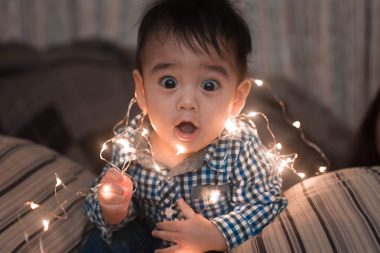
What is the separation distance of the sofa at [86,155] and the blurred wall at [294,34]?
93 millimetres

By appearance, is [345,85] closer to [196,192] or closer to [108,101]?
[108,101]

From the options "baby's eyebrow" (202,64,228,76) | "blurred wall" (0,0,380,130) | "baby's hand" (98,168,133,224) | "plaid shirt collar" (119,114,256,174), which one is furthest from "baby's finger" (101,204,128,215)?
"blurred wall" (0,0,380,130)

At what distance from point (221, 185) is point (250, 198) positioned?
72mm

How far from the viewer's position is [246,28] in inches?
46.3

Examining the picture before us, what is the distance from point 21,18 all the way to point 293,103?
115 centimetres

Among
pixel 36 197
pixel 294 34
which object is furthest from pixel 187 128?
pixel 294 34

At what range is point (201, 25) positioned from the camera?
1112 mm

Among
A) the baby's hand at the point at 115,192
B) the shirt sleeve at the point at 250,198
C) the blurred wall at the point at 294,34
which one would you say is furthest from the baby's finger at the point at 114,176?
the blurred wall at the point at 294,34

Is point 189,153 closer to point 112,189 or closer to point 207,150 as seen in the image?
point 207,150

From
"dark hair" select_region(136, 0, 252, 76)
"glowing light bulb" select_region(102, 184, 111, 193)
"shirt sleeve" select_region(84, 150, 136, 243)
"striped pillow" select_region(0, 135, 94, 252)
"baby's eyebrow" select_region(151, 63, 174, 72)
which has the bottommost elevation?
"striped pillow" select_region(0, 135, 94, 252)

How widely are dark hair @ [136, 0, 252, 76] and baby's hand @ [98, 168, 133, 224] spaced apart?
0.25m

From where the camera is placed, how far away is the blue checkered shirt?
119 centimetres

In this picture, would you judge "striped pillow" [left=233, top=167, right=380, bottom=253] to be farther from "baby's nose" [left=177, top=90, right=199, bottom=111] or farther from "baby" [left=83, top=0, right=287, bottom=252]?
"baby's nose" [left=177, top=90, right=199, bottom=111]

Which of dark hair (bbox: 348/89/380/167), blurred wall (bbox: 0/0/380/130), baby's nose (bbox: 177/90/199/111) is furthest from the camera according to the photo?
blurred wall (bbox: 0/0/380/130)
